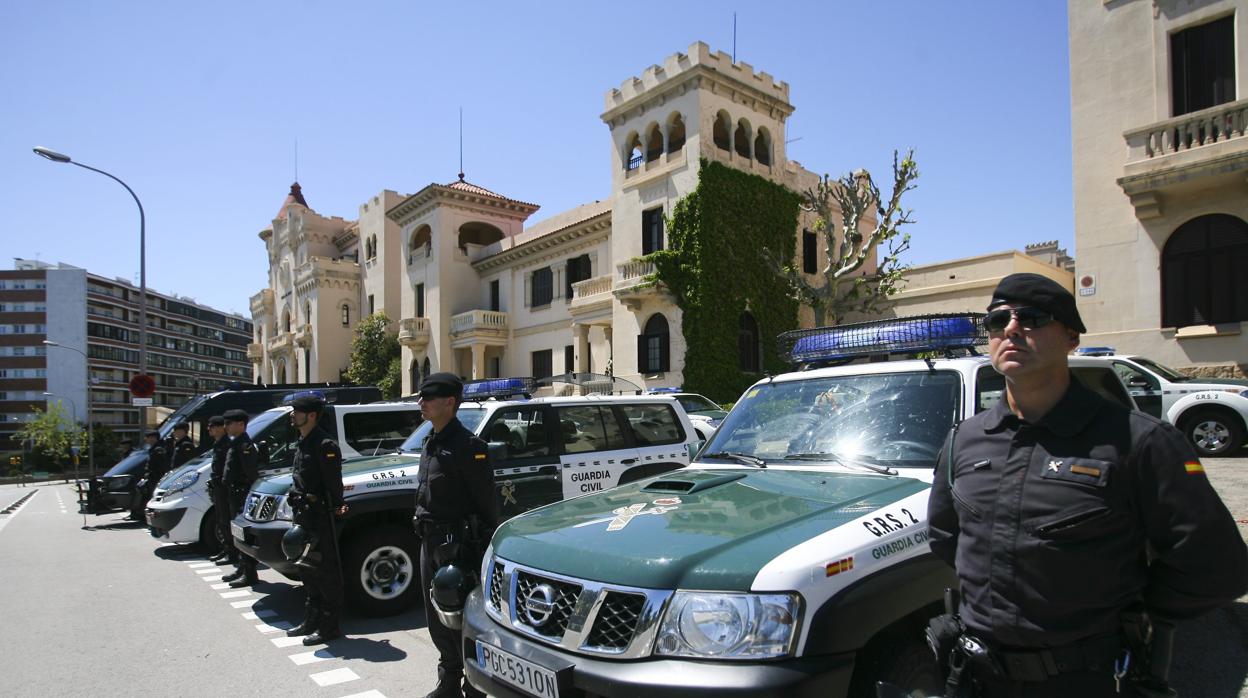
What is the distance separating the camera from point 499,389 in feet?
28.4

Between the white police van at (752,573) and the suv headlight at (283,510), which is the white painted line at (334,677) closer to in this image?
the suv headlight at (283,510)

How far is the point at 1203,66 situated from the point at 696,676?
18.8 m

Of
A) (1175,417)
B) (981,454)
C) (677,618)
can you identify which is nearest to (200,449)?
(677,618)

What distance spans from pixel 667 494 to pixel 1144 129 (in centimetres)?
1631

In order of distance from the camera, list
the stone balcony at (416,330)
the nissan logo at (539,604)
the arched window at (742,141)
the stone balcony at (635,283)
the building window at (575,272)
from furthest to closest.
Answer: the stone balcony at (416,330) < the building window at (575,272) < the arched window at (742,141) < the stone balcony at (635,283) < the nissan logo at (539,604)

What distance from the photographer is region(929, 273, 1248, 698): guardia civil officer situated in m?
1.85

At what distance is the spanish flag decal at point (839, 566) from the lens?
103 inches

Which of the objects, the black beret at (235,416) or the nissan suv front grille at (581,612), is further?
the black beret at (235,416)

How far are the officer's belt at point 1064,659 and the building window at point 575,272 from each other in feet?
90.9

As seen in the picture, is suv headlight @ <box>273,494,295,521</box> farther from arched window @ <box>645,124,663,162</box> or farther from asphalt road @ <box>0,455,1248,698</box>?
arched window @ <box>645,124,663,162</box>

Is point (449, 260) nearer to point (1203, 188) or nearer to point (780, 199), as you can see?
point (780, 199)

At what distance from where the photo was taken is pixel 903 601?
2797mm

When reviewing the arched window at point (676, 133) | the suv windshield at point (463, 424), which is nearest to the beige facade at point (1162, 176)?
the arched window at point (676, 133)

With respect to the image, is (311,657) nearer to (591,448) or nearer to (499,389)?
(591,448)
